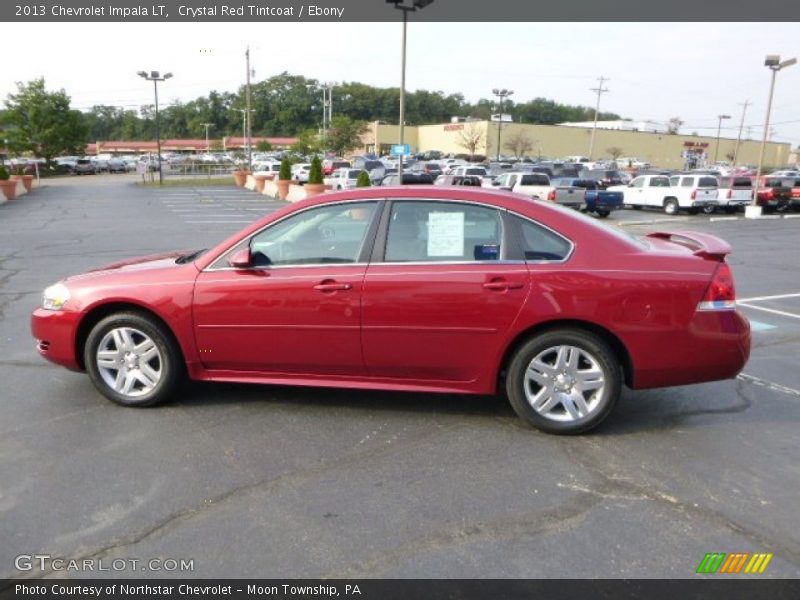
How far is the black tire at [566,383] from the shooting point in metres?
3.94

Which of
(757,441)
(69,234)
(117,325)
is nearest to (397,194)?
(117,325)

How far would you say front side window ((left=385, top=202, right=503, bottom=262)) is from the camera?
4.07 metres

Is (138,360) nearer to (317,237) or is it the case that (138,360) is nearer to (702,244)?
(317,237)

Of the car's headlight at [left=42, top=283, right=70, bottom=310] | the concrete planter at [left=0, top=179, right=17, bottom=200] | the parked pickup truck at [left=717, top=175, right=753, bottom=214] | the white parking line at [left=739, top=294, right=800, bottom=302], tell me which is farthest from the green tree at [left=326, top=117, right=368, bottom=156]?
the car's headlight at [left=42, top=283, right=70, bottom=310]

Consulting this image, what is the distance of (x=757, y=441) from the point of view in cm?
401

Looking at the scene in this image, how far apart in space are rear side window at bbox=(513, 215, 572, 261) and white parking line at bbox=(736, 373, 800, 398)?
7.81ft

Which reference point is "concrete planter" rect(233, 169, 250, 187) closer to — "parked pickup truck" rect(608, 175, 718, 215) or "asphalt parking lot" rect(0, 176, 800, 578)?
"parked pickup truck" rect(608, 175, 718, 215)

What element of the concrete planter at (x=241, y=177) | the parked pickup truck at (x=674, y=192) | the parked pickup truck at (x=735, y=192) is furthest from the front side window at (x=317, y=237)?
the concrete planter at (x=241, y=177)

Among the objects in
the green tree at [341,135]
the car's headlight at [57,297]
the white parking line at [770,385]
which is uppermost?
the green tree at [341,135]

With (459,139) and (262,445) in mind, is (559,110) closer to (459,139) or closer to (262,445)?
(459,139)

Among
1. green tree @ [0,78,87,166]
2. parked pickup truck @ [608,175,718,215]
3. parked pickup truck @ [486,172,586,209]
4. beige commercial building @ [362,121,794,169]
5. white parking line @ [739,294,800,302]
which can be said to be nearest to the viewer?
white parking line @ [739,294,800,302]

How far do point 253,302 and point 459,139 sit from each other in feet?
313

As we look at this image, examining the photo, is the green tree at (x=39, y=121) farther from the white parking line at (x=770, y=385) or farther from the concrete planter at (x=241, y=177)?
the white parking line at (x=770, y=385)
